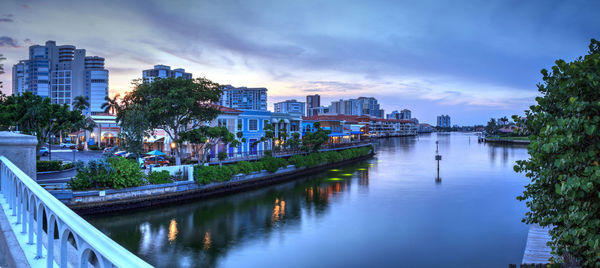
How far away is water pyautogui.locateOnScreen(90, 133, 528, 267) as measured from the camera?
57.8 feet

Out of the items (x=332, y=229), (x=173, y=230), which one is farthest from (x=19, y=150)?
(x=332, y=229)

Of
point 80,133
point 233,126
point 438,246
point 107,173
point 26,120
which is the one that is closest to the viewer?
point 438,246

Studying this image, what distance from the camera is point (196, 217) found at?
24.2m

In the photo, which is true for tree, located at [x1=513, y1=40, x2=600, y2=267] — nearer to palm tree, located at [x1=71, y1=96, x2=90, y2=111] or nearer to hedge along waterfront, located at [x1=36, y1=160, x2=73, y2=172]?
hedge along waterfront, located at [x1=36, y1=160, x2=73, y2=172]

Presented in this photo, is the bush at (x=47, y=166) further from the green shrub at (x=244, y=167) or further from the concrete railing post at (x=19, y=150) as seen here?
the concrete railing post at (x=19, y=150)

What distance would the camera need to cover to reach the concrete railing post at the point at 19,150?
22.7 ft

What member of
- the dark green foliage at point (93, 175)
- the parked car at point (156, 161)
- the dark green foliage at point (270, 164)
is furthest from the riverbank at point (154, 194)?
the parked car at point (156, 161)

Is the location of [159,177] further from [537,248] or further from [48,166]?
[537,248]

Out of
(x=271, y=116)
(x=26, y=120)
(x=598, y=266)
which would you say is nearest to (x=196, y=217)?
(x=26, y=120)

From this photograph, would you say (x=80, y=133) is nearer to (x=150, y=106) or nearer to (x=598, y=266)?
(x=150, y=106)

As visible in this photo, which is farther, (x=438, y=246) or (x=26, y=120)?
(x=26, y=120)

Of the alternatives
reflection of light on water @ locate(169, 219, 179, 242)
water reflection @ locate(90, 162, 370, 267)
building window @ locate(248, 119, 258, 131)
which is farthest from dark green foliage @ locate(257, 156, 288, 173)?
reflection of light on water @ locate(169, 219, 179, 242)

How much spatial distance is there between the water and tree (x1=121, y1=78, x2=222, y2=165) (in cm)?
899

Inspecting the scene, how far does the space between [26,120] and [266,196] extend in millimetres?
21514
